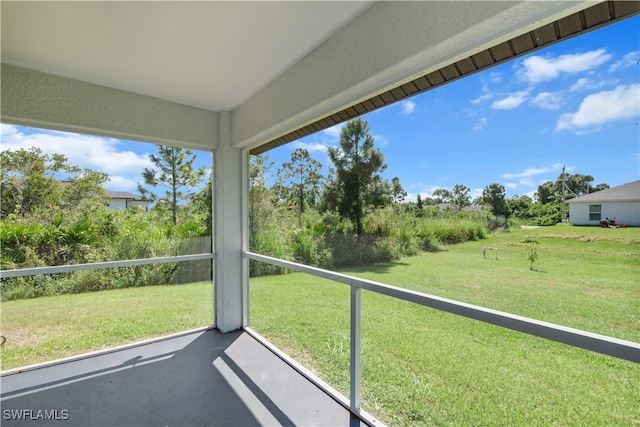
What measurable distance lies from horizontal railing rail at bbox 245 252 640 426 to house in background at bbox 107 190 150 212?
89.5 inches

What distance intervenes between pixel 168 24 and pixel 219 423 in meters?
3.02

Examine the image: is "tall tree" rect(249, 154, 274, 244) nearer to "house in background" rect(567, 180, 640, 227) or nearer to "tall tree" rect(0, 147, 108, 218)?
"tall tree" rect(0, 147, 108, 218)

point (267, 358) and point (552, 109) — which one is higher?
point (552, 109)

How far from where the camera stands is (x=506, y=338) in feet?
5.48

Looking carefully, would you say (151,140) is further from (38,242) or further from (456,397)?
(456,397)

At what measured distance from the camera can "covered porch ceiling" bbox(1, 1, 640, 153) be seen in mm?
1490

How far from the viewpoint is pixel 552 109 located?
4.65 ft

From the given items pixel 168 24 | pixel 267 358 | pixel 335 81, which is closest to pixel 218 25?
pixel 168 24

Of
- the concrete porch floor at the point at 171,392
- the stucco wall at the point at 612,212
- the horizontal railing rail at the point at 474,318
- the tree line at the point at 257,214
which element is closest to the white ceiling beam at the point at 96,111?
the tree line at the point at 257,214

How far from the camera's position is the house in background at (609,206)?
1259 mm

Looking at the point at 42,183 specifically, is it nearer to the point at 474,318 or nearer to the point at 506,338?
the point at 474,318

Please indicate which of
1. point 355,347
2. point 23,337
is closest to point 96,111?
point 23,337

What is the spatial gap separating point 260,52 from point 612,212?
8.46 ft

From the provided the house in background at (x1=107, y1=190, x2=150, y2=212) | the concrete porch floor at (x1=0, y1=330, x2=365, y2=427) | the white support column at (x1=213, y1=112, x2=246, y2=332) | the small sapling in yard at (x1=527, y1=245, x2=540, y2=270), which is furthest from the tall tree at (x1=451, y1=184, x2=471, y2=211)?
the house in background at (x1=107, y1=190, x2=150, y2=212)
